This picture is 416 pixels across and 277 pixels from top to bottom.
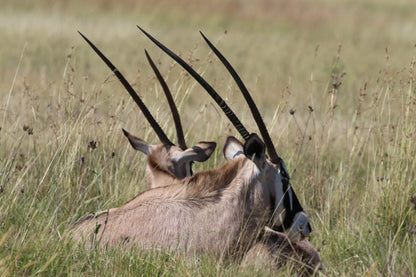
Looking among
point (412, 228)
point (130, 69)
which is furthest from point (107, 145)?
point (130, 69)

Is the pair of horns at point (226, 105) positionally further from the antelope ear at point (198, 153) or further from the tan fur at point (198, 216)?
the antelope ear at point (198, 153)

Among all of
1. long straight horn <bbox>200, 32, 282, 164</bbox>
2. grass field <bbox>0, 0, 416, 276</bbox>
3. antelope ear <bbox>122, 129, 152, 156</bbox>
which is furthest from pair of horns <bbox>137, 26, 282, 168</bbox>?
antelope ear <bbox>122, 129, 152, 156</bbox>

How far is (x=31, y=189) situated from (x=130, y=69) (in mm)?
10006

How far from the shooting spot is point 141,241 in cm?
421

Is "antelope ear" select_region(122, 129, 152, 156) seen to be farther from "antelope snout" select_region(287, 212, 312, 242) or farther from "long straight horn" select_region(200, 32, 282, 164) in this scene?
"antelope snout" select_region(287, 212, 312, 242)

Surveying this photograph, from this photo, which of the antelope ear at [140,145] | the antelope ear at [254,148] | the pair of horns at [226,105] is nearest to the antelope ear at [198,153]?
the antelope ear at [140,145]

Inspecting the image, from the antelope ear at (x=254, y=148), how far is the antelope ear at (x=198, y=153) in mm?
990

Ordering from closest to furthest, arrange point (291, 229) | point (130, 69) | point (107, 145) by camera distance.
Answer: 1. point (291, 229)
2. point (107, 145)
3. point (130, 69)

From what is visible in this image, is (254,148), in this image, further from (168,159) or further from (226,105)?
(168,159)

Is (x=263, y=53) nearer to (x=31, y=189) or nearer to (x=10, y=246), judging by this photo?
(x=31, y=189)

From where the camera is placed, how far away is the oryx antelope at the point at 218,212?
13.9 ft

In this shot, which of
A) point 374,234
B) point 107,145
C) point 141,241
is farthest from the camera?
point 107,145

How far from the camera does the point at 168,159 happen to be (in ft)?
18.1

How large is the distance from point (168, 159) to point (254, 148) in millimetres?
1385
